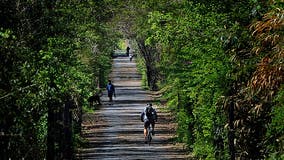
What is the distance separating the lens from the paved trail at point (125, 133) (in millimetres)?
32812

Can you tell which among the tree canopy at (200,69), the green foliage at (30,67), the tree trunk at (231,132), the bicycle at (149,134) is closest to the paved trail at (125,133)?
the bicycle at (149,134)

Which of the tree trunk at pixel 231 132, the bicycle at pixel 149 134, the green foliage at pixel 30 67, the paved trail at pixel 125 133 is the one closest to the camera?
the green foliage at pixel 30 67

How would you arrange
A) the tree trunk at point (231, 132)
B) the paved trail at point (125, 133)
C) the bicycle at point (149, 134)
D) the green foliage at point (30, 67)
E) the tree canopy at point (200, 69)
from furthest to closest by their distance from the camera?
the bicycle at point (149, 134) < the paved trail at point (125, 133) < the tree trunk at point (231, 132) < the green foliage at point (30, 67) < the tree canopy at point (200, 69)

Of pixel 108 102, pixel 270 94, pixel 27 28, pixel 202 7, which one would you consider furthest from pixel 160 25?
pixel 108 102

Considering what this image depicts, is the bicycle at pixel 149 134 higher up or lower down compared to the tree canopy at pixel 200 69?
lower down

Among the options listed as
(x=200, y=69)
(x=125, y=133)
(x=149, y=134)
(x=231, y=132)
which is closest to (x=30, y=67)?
(x=231, y=132)

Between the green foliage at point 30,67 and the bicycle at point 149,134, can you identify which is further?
the bicycle at point 149,134

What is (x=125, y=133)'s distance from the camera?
4103cm

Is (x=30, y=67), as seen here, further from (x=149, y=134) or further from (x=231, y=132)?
(x=149, y=134)

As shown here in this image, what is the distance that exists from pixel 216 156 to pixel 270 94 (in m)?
10.7

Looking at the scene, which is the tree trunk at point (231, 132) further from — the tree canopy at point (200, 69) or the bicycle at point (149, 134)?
the bicycle at point (149, 134)

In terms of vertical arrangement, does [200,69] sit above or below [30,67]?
below

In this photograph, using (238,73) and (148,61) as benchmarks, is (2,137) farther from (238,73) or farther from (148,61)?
(148,61)

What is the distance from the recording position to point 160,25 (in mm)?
25188
